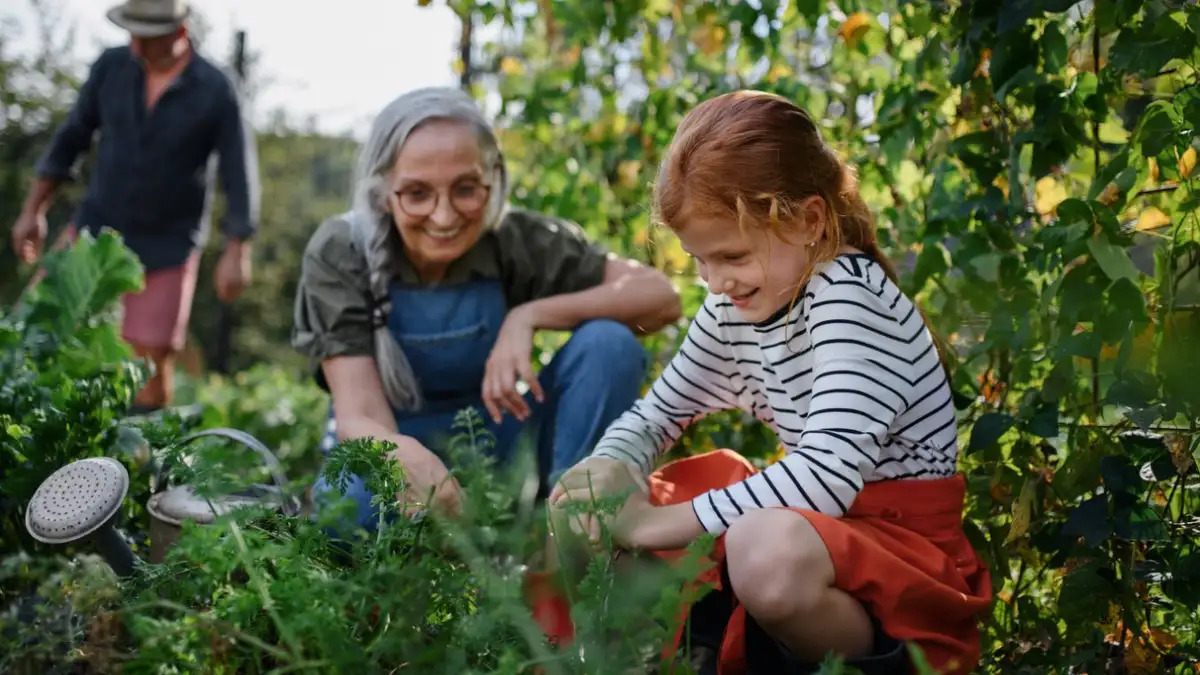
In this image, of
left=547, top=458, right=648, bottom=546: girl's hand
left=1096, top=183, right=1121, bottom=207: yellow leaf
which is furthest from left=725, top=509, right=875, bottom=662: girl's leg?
left=1096, top=183, right=1121, bottom=207: yellow leaf

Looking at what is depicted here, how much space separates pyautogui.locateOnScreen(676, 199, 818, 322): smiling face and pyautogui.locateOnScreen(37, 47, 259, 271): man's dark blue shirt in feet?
10.8

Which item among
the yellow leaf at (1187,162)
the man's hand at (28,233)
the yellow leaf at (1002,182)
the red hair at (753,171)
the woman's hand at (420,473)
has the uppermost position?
the yellow leaf at (1187,162)

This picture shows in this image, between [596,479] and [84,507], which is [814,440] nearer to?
[596,479]

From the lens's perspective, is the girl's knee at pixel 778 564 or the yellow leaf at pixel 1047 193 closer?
the girl's knee at pixel 778 564

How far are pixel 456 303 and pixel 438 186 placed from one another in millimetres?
320

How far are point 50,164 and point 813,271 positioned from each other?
3786 mm

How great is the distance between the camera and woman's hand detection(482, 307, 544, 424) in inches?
92.4

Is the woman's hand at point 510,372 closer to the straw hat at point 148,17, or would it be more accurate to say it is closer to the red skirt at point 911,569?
the red skirt at point 911,569

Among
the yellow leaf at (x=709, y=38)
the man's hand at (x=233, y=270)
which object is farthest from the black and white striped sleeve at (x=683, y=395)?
the man's hand at (x=233, y=270)

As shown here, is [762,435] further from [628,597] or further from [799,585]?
[628,597]

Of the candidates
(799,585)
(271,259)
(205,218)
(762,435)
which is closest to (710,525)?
(799,585)

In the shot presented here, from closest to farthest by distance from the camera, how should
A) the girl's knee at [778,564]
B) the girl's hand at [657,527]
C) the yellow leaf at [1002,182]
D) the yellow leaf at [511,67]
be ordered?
the girl's knee at [778,564], the girl's hand at [657,527], the yellow leaf at [1002,182], the yellow leaf at [511,67]

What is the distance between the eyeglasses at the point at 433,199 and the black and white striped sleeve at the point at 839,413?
37.2 inches

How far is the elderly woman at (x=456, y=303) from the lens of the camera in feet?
7.86
